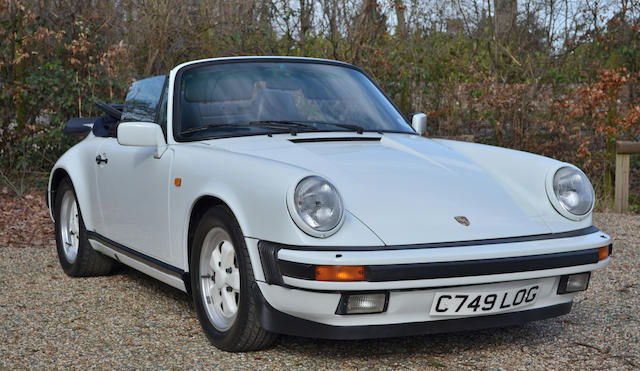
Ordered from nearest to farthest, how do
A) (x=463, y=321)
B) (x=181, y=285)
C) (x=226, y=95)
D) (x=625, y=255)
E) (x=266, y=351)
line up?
(x=463, y=321) < (x=266, y=351) < (x=181, y=285) < (x=226, y=95) < (x=625, y=255)

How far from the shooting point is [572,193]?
3.81m

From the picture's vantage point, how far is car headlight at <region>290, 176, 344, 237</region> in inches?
126

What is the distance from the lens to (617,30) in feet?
40.3

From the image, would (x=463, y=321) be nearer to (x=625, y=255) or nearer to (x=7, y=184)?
(x=625, y=255)

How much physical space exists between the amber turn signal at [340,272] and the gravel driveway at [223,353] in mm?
570

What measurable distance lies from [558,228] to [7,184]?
29.0ft

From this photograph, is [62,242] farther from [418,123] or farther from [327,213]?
[327,213]

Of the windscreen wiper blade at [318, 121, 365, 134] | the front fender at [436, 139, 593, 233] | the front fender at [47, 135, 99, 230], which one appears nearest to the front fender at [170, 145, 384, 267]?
the windscreen wiper blade at [318, 121, 365, 134]

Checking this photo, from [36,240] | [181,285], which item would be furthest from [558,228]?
[36,240]

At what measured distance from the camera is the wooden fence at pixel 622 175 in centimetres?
938

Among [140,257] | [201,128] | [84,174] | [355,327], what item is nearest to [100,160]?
[84,174]

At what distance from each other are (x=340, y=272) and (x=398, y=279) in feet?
0.75

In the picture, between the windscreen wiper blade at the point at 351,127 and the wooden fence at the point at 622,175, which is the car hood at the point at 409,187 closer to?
the windscreen wiper blade at the point at 351,127

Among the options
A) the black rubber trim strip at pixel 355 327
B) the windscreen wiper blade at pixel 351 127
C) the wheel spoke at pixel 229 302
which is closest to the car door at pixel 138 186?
the wheel spoke at pixel 229 302
